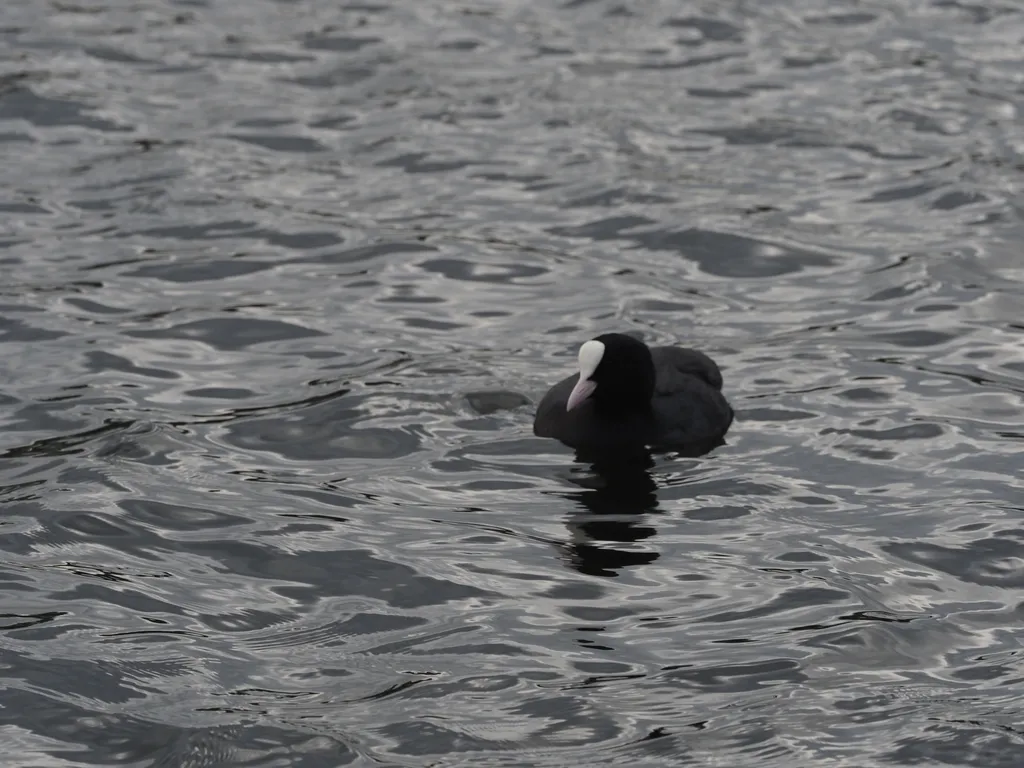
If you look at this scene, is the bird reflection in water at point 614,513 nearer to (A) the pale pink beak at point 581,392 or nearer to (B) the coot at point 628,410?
(B) the coot at point 628,410

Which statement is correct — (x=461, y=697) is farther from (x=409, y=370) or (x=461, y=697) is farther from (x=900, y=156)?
(x=900, y=156)

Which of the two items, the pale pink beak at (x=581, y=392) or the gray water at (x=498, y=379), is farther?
the pale pink beak at (x=581, y=392)

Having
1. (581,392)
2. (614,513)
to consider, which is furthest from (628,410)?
(614,513)

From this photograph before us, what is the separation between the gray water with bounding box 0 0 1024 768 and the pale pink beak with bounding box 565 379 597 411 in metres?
0.34

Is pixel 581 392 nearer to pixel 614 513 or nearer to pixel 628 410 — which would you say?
pixel 628 410

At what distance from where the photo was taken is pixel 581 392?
10.3 meters

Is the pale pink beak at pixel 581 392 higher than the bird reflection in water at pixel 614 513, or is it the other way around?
the pale pink beak at pixel 581 392

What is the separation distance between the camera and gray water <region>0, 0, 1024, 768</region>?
7727 millimetres

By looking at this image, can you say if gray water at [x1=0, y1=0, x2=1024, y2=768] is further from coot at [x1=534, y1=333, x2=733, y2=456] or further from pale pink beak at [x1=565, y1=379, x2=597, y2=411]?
pale pink beak at [x1=565, y1=379, x2=597, y2=411]

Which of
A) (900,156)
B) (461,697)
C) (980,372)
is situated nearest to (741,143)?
(900,156)

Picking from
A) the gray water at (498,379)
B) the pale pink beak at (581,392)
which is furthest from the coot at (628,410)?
the gray water at (498,379)

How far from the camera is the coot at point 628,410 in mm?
10508

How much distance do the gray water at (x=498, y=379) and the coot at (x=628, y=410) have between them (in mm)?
168

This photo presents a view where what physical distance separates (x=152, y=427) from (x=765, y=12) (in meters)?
10.7
